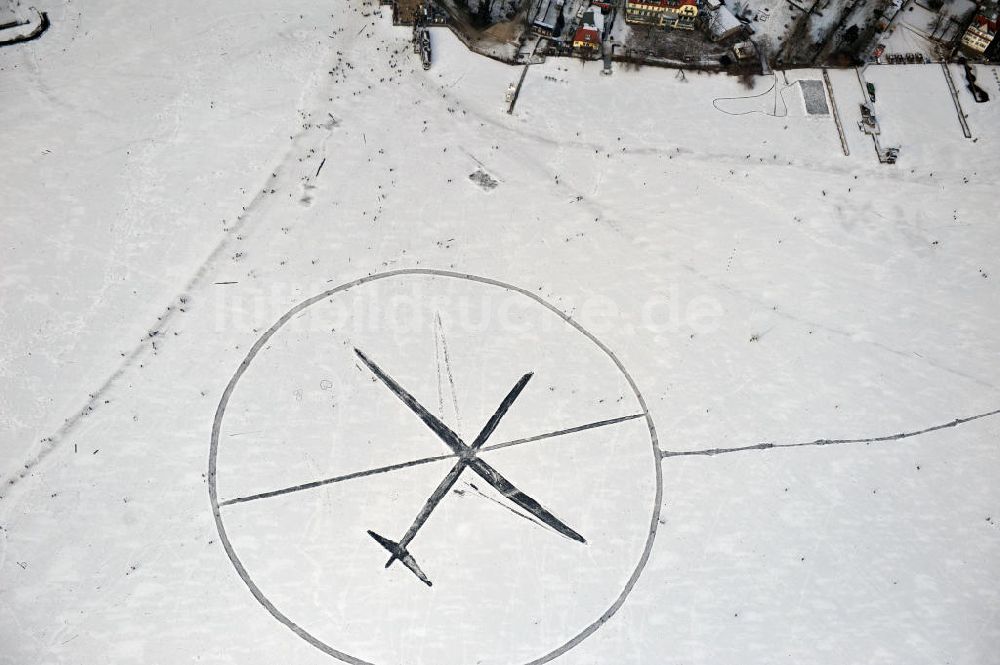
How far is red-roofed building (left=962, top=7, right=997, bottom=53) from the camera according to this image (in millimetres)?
38656

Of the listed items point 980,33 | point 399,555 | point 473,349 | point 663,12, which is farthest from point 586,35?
point 399,555

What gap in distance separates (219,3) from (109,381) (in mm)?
21625

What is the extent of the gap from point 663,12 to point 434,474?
28.1m

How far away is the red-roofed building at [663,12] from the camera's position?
3894 centimetres

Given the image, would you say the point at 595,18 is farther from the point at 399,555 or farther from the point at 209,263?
the point at 399,555

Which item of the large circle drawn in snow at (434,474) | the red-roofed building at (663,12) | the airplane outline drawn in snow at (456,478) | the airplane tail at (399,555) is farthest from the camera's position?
the red-roofed building at (663,12)

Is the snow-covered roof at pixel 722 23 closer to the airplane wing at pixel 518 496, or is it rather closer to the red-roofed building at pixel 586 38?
the red-roofed building at pixel 586 38

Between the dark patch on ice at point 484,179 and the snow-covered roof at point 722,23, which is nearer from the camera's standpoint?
the dark patch on ice at point 484,179

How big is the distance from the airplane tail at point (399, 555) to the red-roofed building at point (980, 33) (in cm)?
4031

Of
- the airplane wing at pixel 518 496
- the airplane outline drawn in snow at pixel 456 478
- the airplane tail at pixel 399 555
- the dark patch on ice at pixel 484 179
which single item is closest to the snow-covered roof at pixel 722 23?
the dark patch on ice at pixel 484 179

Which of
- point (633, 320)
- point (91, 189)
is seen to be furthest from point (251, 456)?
point (633, 320)

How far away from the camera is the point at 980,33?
38.8m

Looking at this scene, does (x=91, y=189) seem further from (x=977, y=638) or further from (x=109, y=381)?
(x=977, y=638)

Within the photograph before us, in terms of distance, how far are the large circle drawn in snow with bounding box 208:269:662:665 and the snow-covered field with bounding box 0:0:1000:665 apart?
5.8 inches
